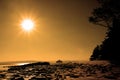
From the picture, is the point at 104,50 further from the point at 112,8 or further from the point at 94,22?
the point at 112,8

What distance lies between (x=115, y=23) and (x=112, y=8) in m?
4.64

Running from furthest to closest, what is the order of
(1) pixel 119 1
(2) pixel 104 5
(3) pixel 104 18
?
(3) pixel 104 18
(2) pixel 104 5
(1) pixel 119 1

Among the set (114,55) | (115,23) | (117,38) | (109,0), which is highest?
(109,0)

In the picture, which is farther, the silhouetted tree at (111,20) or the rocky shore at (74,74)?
the silhouetted tree at (111,20)

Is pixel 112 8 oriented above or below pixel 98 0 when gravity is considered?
below

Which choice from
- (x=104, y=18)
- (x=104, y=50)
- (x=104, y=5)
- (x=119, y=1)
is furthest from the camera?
(x=104, y=50)

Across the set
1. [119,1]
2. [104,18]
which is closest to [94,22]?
[104,18]

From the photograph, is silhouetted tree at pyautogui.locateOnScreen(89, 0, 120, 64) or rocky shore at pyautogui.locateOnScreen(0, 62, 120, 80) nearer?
rocky shore at pyautogui.locateOnScreen(0, 62, 120, 80)

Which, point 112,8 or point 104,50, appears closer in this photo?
point 112,8

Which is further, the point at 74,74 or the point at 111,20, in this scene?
the point at 111,20

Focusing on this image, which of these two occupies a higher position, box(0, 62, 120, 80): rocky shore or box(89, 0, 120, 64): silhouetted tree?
box(89, 0, 120, 64): silhouetted tree

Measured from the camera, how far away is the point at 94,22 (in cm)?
3934

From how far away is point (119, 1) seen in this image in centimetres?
3222

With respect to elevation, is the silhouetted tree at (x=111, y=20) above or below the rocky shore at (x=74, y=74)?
above
